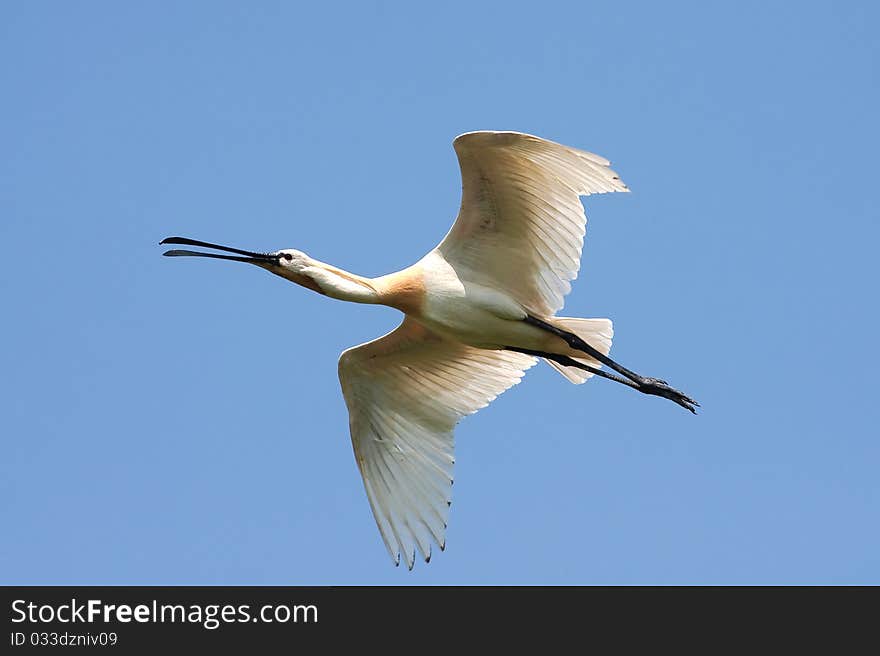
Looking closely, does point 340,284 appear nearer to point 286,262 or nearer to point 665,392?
point 286,262

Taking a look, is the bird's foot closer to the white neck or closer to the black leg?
the black leg

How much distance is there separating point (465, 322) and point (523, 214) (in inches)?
42.2

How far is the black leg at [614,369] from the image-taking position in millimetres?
14234

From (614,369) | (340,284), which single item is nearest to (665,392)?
(614,369)

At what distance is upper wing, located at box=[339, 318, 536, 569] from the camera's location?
14.9 metres

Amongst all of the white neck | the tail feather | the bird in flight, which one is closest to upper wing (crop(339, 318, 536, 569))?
the bird in flight

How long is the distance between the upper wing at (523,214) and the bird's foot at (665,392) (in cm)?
131

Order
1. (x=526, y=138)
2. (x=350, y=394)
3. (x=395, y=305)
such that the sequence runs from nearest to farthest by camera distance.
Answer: (x=526, y=138), (x=395, y=305), (x=350, y=394)

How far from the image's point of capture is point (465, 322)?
14.1 metres

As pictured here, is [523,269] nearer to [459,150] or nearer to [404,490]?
[459,150]

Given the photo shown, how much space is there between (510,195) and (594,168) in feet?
2.72
